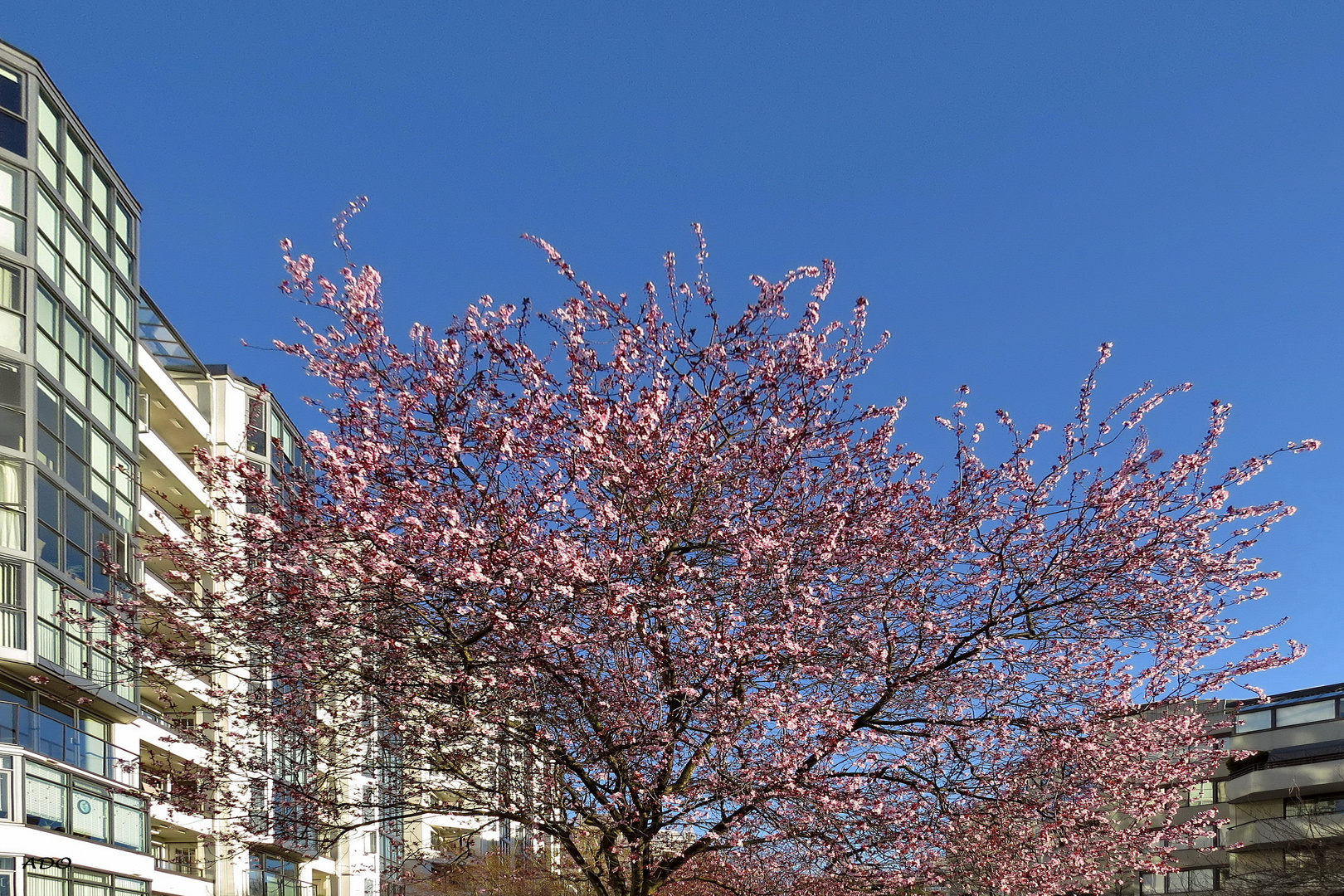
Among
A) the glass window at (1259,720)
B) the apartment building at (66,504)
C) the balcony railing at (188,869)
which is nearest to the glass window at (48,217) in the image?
the apartment building at (66,504)

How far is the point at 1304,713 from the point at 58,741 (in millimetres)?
49480

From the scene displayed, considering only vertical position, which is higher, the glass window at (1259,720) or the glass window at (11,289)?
the glass window at (11,289)

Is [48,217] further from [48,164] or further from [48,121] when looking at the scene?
[48,121]

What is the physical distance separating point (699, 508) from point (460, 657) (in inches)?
104

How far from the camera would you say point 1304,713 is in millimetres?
58094

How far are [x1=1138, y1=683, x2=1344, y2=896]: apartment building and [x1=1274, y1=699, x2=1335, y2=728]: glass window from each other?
0.04 meters

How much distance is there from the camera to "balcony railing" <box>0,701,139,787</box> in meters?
29.0

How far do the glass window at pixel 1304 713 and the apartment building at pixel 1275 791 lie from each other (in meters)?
0.04

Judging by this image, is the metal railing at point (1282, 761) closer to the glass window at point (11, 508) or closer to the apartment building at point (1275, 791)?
the apartment building at point (1275, 791)

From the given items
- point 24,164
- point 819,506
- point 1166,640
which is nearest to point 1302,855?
point 1166,640

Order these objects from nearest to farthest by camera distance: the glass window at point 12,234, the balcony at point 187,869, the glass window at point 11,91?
the glass window at point 12,234 < the glass window at point 11,91 < the balcony at point 187,869

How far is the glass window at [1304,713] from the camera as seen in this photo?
5750 centimetres

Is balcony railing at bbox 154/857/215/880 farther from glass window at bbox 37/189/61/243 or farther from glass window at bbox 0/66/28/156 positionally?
glass window at bbox 0/66/28/156

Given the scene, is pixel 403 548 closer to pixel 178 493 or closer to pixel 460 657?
pixel 460 657
